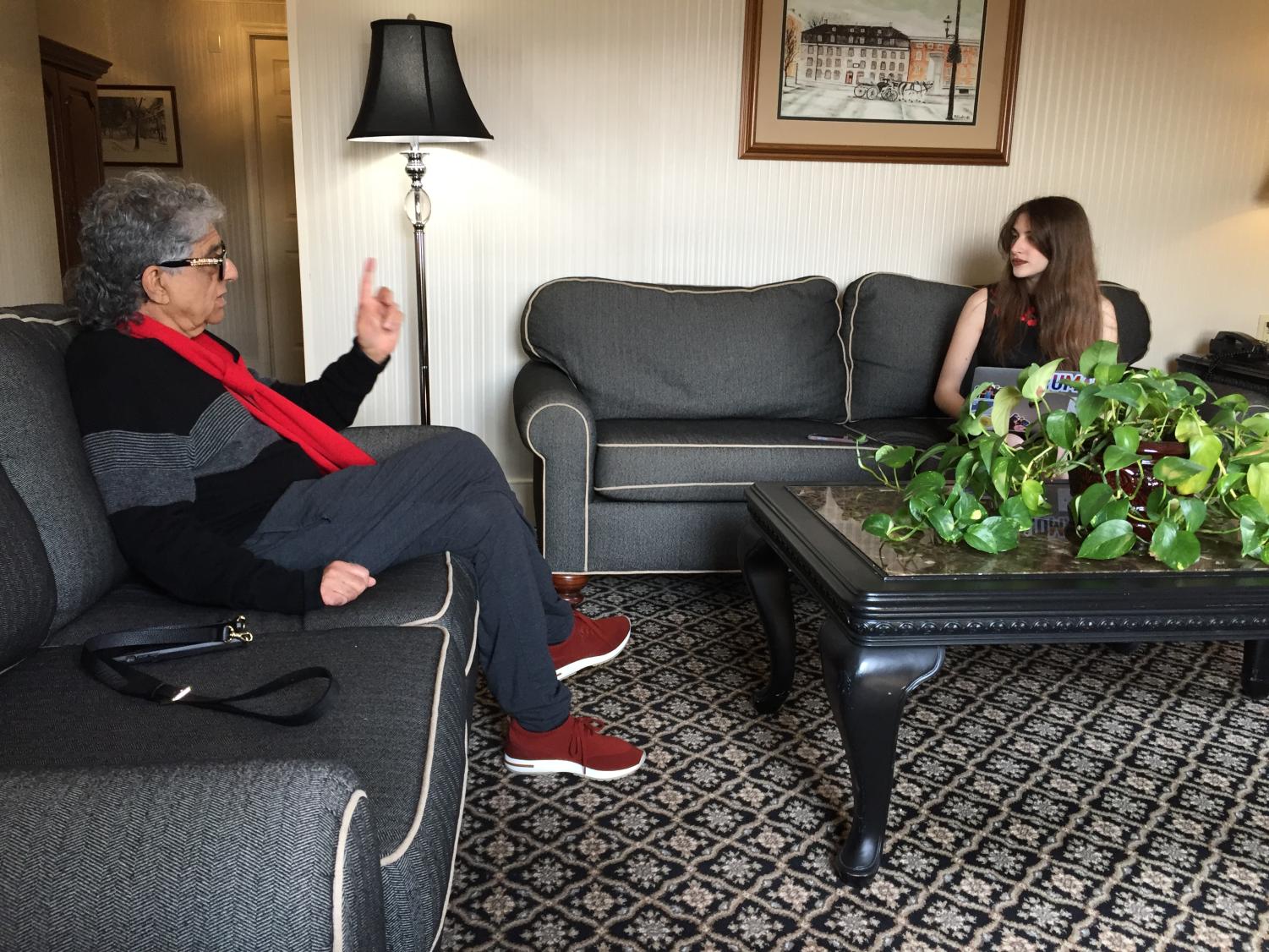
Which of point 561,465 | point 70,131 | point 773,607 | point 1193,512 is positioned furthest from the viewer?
point 70,131

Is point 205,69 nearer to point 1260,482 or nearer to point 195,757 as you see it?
point 195,757

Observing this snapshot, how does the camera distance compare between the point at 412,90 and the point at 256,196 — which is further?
the point at 256,196

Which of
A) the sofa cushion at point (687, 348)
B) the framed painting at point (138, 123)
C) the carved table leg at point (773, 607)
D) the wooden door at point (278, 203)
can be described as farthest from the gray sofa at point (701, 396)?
the framed painting at point (138, 123)

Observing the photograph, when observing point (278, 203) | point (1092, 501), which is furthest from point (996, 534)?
point (278, 203)

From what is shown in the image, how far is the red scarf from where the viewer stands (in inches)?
67.4

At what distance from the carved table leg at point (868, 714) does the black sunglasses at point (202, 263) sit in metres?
1.20

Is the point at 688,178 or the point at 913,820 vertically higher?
the point at 688,178

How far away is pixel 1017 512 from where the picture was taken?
168 centimetres

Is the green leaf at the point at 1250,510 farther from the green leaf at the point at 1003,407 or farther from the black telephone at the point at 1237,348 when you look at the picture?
the black telephone at the point at 1237,348

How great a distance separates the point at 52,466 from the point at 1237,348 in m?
3.54

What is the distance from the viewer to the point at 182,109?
6.05 meters

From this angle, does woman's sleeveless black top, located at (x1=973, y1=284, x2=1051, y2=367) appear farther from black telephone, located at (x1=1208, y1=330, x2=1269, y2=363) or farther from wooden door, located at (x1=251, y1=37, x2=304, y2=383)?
wooden door, located at (x1=251, y1=37, x2=304, y2=383)

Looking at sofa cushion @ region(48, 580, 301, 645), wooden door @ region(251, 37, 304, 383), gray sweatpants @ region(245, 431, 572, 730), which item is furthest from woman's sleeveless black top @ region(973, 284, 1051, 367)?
wooden door @ region(251, 37, 304, 383)

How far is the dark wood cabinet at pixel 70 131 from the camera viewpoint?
4551 mm
